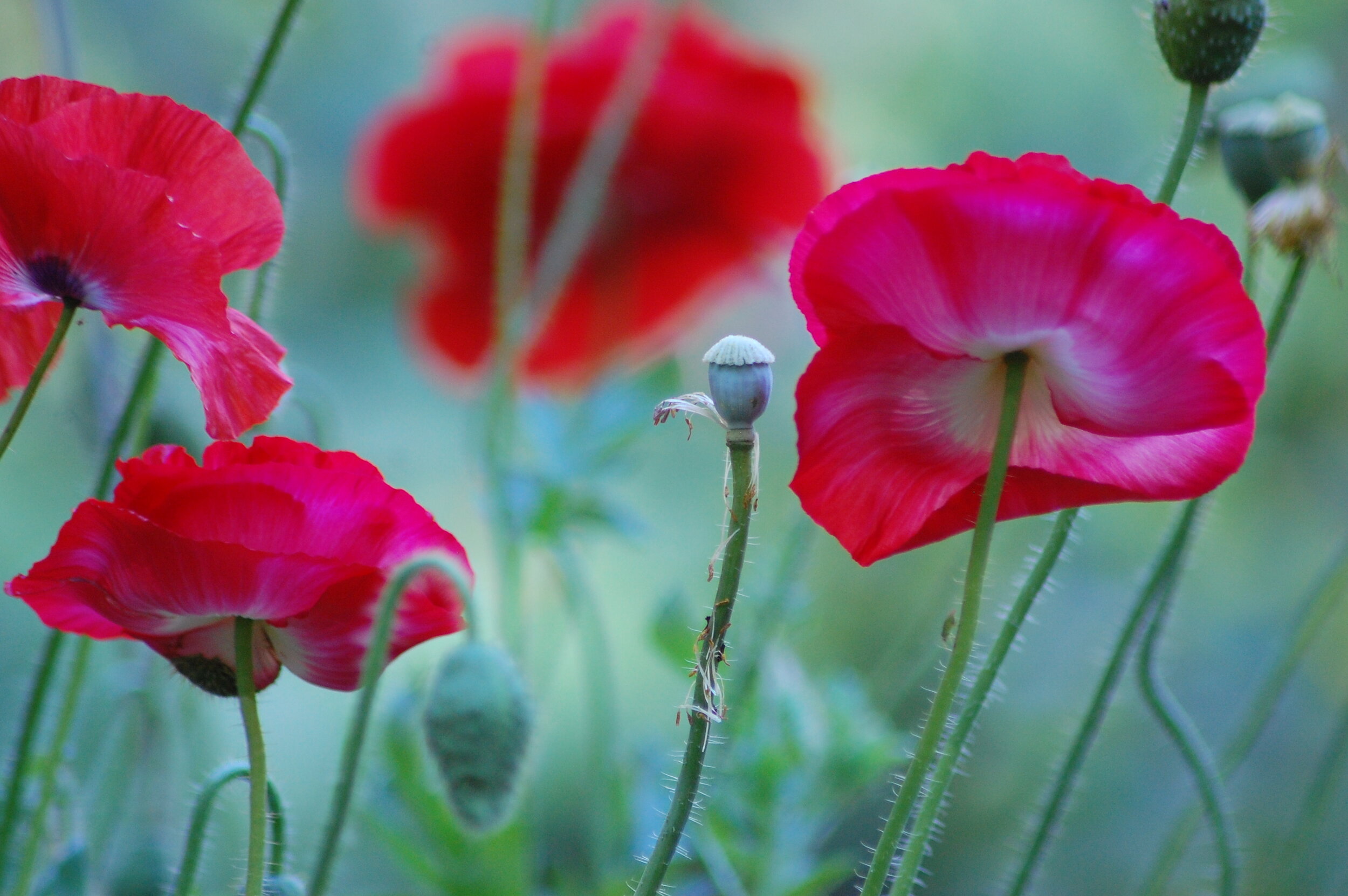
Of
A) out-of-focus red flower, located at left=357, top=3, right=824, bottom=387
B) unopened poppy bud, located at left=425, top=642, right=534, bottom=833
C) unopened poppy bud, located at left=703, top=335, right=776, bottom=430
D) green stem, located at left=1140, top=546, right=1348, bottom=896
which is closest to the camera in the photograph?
unopened poppy bud, located at left=703, top=335, right=776, bottom=430

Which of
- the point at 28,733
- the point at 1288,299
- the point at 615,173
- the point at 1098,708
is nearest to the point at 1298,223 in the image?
the point at 1288,299

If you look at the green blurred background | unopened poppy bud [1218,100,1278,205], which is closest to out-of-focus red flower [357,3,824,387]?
the green blurred background

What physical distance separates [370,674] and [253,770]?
0.04m

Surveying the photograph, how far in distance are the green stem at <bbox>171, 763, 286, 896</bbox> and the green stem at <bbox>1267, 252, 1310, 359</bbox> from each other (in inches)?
11.9

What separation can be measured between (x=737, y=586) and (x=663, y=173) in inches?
26.2

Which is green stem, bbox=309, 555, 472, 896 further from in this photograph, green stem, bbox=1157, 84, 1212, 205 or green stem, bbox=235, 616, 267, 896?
green stem, bbox=1157, 84, 1212, 205

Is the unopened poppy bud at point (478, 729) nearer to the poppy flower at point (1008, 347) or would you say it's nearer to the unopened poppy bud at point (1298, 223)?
the poppy flower at point (1008, 347)

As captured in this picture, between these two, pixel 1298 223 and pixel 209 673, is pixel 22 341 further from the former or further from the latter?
pixel 1298 223

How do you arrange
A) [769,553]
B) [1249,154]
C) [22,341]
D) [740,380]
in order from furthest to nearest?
[769,553] < [1249,154] < [22,341] < [740,380]

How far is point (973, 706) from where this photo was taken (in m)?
0.34

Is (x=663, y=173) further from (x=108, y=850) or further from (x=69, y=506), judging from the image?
(x=69, y=506)

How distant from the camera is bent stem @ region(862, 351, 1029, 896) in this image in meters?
0.30

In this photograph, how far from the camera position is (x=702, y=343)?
4.14ft

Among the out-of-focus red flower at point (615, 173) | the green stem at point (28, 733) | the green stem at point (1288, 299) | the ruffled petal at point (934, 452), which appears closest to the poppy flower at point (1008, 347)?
the ruffled petal at point (934, 452)
